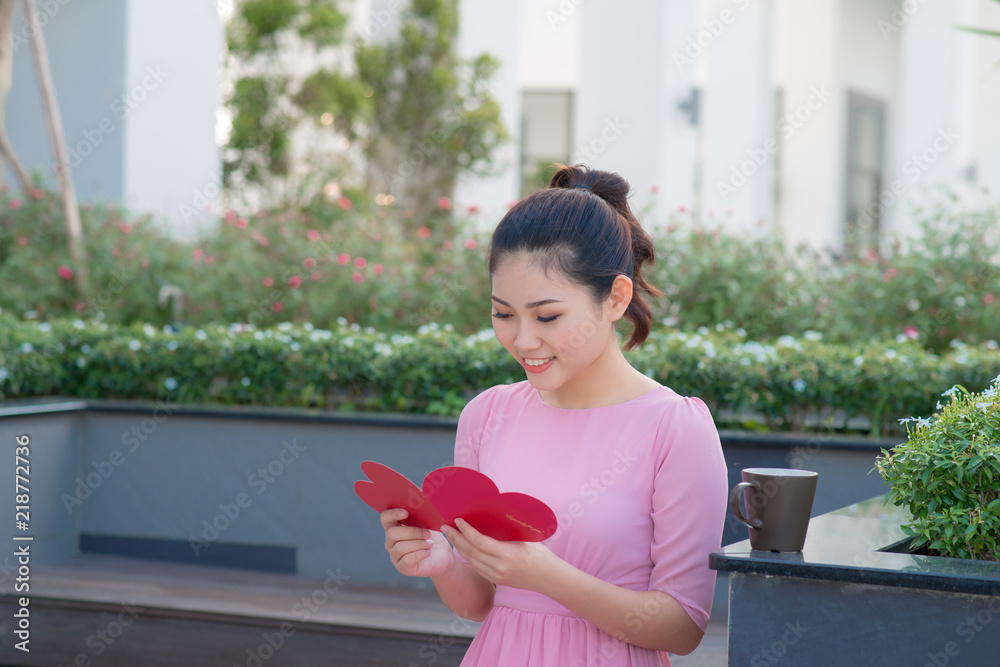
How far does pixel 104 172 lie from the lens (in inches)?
239

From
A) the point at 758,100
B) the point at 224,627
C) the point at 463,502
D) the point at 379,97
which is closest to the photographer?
the point at 463,502

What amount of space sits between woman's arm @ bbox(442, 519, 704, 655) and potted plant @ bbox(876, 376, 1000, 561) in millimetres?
427

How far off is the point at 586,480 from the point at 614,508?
69 mm

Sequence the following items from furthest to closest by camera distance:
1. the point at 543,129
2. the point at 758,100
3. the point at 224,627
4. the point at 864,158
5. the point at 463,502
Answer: the point at 864,158 < the point at 543,129 < the point at 758,100 < the point at 224,627 < the point at 463,502

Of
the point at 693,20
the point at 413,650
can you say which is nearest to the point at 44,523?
the point at 413,650

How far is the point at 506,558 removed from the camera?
4.49 ft

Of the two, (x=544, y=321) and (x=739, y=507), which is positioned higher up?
(x=544, y=321)

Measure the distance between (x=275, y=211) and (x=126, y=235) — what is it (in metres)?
1.18

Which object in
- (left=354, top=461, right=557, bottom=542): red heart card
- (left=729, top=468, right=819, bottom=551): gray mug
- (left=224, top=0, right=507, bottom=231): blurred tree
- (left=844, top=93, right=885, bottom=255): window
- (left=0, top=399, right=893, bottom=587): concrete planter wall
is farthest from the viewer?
(left=844, top=93, right=885, bottom=255): window

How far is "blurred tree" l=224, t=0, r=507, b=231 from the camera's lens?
31.3 ft

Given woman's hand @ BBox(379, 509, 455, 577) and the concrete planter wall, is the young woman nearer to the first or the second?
woman's hand @ BBox(379, 509, 455, 577)

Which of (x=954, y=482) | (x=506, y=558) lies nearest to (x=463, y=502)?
(x=506, y=558)

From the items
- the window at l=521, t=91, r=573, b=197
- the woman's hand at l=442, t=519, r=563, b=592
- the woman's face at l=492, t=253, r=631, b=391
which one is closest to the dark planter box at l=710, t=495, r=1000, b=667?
the woman's hand at l=442, t=519, r=563, b=592

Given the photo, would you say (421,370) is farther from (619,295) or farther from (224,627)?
(619,295)
